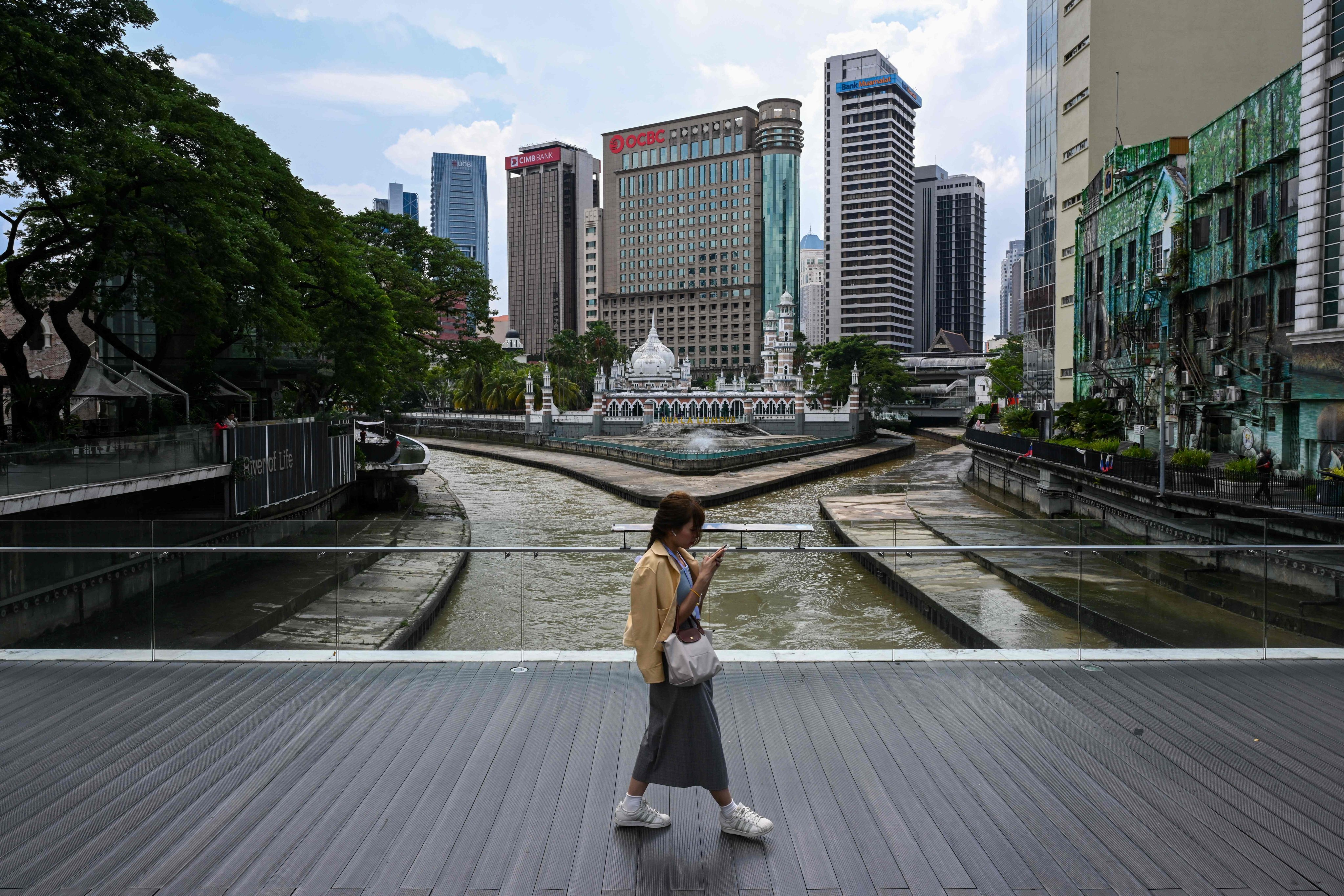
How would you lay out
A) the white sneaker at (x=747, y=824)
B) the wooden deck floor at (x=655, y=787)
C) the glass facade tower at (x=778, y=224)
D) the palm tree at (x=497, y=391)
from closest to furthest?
the wooden deck floor at (x=655, y=787), the white sneaker at (x=747, y=824), the palm tree at (x=497, y=391), the glass facade tower at (x=778, y=224)

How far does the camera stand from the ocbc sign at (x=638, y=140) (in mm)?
153250

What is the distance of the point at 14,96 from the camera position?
1541cm

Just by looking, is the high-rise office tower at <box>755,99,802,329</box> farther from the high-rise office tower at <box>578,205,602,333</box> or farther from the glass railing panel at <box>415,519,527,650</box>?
the glass railing panel at <box>415,519,527,650</box>

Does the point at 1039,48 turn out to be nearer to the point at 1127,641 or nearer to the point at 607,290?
the point at 1127,641

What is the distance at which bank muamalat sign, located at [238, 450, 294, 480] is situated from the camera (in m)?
19.7

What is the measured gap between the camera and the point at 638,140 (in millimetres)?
154750

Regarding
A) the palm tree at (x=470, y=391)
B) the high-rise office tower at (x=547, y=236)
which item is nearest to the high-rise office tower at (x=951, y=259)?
the high-rise office tower at (x=547, y=236)

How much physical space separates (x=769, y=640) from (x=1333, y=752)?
151 inches

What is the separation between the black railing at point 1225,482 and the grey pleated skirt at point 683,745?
15993 mm

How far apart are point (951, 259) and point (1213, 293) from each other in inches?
6968

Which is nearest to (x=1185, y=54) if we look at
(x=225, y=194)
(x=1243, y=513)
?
(x=1243, y=513)

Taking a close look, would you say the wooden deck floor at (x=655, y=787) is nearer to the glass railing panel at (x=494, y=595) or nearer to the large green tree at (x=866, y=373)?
the glass railing panel at (x=494, y=595)

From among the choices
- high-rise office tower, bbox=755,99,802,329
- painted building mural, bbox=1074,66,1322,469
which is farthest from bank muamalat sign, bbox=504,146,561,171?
painted building mural, bbox=1074,66,1322,469

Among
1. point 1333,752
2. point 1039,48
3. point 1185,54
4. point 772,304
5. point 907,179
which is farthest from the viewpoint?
point 907,179
